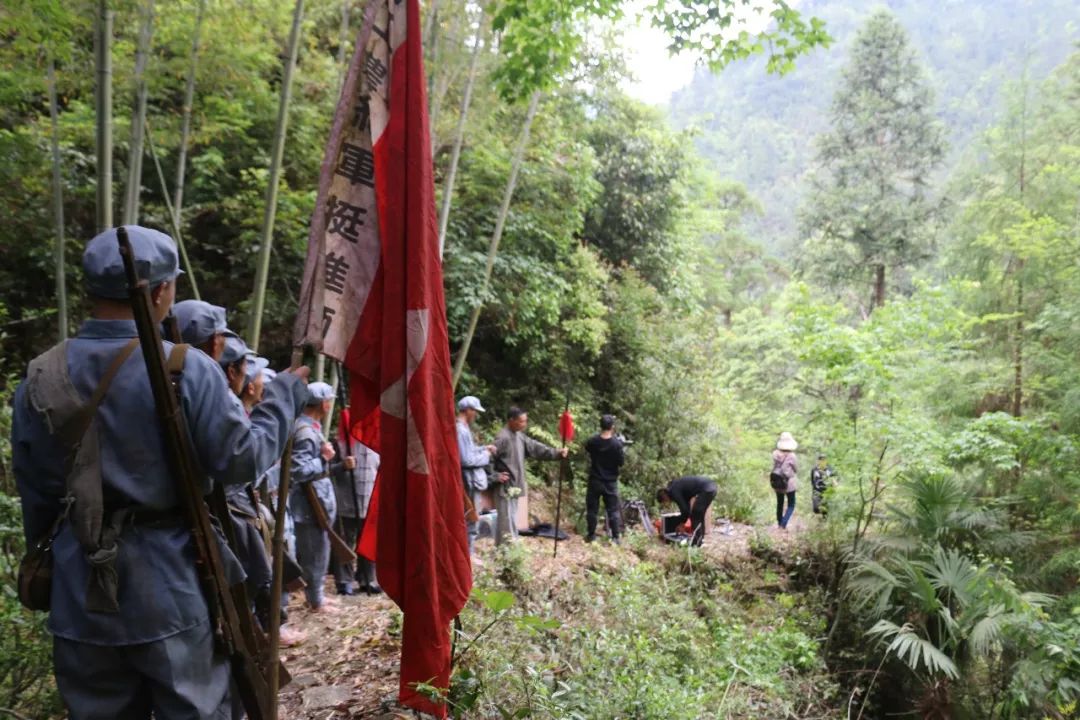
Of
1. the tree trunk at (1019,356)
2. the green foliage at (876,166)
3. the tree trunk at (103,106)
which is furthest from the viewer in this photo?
the green foliage at (876,166)

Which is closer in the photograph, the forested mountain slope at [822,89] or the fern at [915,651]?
the fern at [915,651]

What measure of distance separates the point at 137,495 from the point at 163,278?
0.61 meters

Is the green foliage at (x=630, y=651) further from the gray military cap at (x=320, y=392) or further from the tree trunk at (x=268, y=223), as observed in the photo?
the gray military cap at (x=320, y=392)

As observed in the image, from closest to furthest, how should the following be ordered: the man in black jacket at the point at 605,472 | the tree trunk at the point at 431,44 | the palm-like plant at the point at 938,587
A: the palm-like plant at the point at 938,587 < the tree trunk at the point at 431,44 < the man in black jacket at the point at 605,472

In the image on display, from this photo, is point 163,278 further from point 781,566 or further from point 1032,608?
point 781,566

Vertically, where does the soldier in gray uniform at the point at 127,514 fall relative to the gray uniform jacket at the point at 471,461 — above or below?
above

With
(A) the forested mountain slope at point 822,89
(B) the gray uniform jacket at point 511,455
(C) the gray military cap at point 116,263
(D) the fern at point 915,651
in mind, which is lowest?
(D) the fern at point 915,651

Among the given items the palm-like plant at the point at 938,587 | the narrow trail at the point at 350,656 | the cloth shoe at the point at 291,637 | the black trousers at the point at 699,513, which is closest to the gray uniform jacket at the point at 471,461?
the narrow trail at the point at 350,656

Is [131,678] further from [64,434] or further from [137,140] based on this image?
A: [137,140]

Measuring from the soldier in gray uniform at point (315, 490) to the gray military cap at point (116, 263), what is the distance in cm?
290

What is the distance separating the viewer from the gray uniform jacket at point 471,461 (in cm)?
686

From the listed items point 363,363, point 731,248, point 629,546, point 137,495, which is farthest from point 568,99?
point 731,248

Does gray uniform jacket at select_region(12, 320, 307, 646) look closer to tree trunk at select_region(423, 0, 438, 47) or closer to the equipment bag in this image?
the equipment bag

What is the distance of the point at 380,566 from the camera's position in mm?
2467
